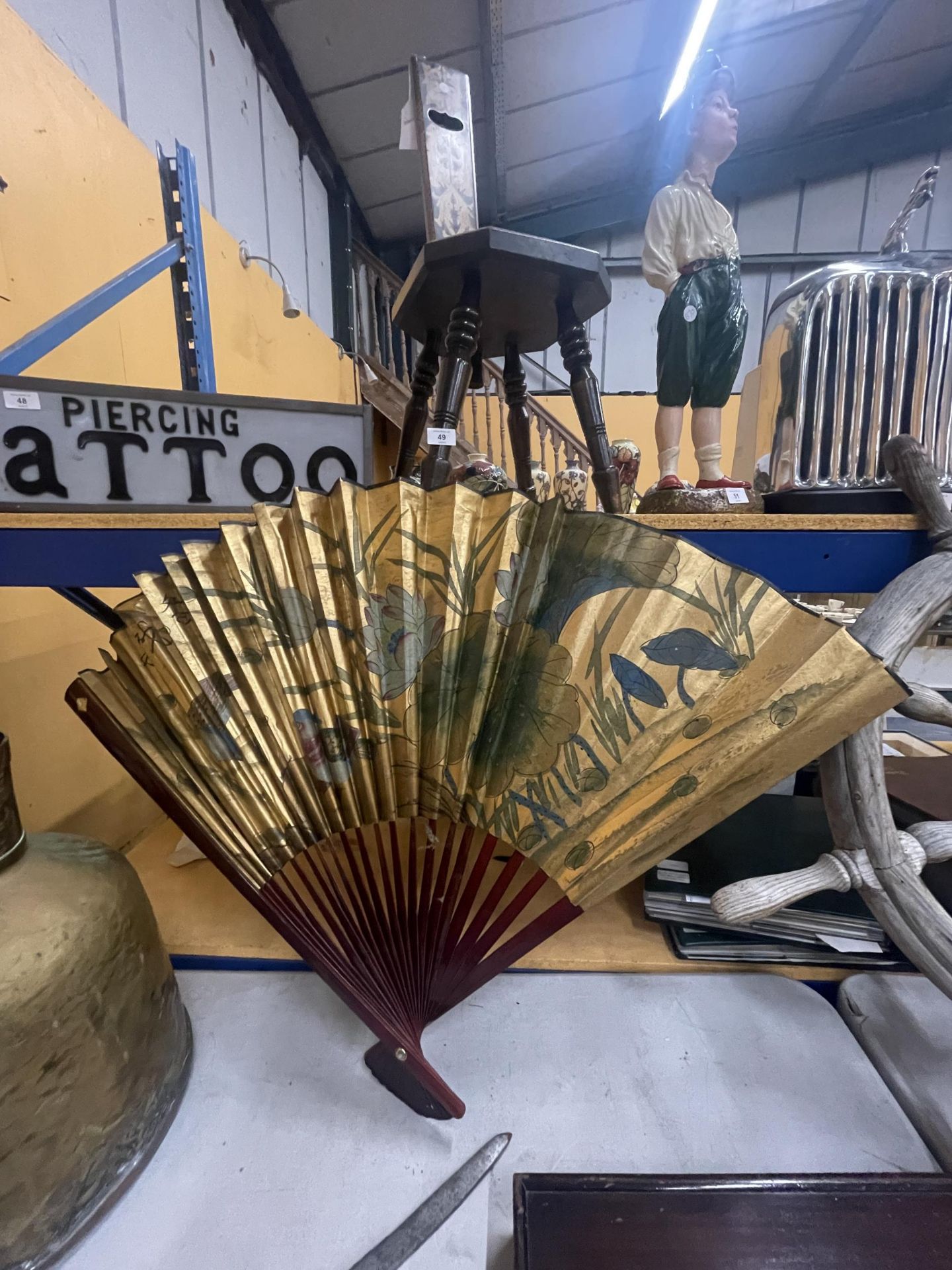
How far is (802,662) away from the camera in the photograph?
1.14 ft

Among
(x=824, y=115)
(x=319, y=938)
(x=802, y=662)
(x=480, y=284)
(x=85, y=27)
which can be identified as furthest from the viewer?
(x=824, y=115)

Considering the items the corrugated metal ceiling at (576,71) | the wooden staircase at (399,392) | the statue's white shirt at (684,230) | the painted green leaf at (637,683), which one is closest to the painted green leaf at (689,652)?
the painted green leaf at (637,683)

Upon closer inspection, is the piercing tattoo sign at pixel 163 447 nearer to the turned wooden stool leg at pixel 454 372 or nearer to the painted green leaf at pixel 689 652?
the turned wooden stool leg at pixel 454 372

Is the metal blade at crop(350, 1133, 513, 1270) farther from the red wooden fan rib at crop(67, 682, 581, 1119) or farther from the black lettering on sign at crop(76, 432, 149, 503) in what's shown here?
the black lettering on sign at crop(76, 432, 149, 503)

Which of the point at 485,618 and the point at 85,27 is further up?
the point at 85,27

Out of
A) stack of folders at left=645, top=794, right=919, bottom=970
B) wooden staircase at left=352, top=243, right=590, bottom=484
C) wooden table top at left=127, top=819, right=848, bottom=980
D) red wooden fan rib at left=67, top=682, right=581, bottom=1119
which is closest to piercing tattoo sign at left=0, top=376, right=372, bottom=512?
red wooden fan rib at left=67, top=682, right=581, bottom=1119

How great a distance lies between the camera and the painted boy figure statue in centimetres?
75

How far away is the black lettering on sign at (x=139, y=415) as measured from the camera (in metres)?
0.55

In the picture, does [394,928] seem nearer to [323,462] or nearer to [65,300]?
[323,462]

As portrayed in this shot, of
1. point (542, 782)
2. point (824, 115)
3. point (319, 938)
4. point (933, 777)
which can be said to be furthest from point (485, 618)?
point (824, 115)

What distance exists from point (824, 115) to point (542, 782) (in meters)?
4.68

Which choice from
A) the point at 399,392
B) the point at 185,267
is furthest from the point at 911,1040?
the point at 399,392

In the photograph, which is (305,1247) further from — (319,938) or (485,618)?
(485,618)

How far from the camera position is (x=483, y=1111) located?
0.45 meters
